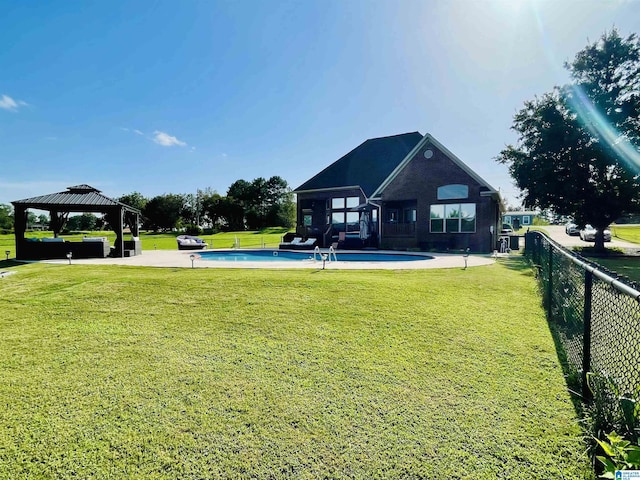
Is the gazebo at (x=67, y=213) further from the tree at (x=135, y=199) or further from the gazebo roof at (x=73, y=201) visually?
the tree at (x=135, y=199)

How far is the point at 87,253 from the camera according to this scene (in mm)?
17922

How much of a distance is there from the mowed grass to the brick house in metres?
14.0

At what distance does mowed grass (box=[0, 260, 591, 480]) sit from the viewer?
2744mm

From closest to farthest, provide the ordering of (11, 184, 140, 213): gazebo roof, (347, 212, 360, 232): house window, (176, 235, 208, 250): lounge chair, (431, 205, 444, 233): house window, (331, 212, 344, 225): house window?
1. (11, 184, 140, 213): gazebo roof
2. (431, 205, 444, 233): house window
3. (176, 235, 208, 250): lounge chair
4. (347, 212, 360, 232): house window
5. (331, 212, 344, 225): house window

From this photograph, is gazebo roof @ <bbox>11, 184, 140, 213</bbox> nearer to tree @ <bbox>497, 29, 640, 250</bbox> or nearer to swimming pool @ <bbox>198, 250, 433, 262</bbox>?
swimming pool @ <bbox>198, 250, 433, 262</bbox>

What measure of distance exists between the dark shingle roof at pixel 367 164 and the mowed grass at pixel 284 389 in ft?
66.1

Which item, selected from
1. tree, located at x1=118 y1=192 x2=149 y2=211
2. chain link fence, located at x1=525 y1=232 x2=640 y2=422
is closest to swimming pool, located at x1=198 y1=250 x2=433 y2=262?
chain link fence, located at x1=525 y1=232 x2=640 y2=422

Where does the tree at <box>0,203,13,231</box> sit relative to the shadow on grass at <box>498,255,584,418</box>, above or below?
above

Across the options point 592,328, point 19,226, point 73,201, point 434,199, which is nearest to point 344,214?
point 434,199

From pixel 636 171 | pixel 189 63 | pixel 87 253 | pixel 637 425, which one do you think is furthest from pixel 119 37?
pixel 636 171

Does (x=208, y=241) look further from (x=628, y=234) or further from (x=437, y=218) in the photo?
(x=628, y=234)

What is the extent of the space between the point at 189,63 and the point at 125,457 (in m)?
18.4

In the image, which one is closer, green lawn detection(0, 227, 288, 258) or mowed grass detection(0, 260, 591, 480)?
mowed grass detection(0, 260, 591, 480)

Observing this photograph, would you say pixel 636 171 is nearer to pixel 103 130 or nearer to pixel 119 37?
pixel 119 37
